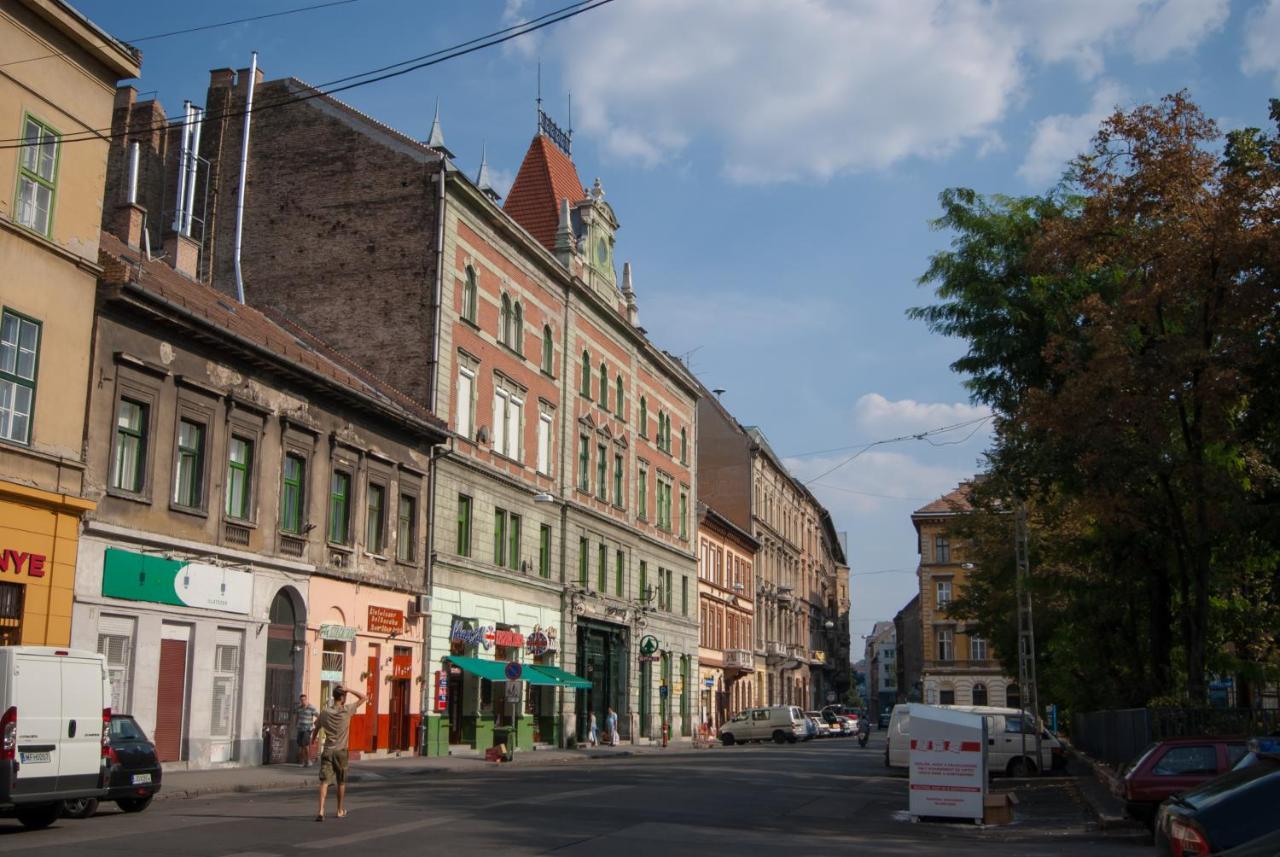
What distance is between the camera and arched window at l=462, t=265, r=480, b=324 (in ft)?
133

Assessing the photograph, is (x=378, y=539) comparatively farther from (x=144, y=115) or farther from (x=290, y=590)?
(x=144, y=115)

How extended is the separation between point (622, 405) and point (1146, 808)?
126ft

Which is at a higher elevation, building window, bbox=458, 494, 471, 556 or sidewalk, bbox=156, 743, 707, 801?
building window, bbox=458, 494, 471, 556

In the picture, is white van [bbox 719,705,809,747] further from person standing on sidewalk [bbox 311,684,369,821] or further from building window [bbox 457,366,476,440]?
person standing on sidewalk [bbox 311,684,369,821]

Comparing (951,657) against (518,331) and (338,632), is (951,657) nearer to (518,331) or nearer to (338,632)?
(518,331)

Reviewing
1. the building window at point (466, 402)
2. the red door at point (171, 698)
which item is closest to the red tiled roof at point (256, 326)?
the building window at point (466, 402)

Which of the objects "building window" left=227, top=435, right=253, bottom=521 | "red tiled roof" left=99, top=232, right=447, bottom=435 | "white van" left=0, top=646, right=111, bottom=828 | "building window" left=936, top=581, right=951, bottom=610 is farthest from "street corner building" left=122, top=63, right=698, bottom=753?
"building window" left=936, top=581, right=951, bottom=610

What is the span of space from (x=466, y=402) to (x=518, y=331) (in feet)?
16.4

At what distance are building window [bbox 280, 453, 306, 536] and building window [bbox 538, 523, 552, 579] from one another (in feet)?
48.8

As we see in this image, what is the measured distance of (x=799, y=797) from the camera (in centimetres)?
2450

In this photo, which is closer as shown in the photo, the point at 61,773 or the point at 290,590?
the point at 61,773

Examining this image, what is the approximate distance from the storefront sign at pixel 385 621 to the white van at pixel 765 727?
30.2 m

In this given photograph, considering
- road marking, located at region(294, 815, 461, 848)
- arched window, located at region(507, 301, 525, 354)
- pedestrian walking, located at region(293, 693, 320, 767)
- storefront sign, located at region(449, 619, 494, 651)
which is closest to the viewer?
road marking, located at region(294, 815, 461, 848)

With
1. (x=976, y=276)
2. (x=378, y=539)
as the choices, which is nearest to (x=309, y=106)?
(x=378, y=539)
